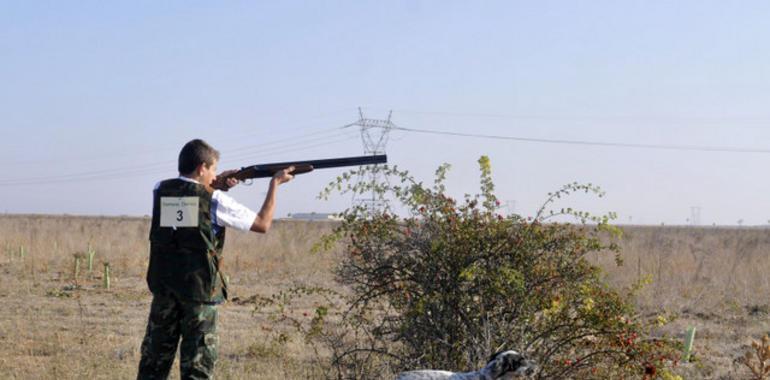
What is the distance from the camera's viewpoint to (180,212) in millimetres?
5285

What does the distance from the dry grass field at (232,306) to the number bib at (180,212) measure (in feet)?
7.81

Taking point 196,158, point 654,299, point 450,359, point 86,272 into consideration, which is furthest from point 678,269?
point 196,158

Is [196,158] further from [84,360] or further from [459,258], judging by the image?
[84,360]

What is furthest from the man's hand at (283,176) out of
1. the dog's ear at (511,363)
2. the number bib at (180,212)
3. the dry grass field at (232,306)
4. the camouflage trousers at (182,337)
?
the dog's ear at (511,363)

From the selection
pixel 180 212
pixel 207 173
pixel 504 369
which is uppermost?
pixel 207 173

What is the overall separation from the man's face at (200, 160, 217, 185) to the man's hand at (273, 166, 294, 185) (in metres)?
0.43

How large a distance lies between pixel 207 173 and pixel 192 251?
0.51 metres

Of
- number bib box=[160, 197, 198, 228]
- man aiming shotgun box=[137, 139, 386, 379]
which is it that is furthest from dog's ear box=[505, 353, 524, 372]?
number bib box=[160, 197, 198, 228]

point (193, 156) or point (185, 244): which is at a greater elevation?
point (193, 156)

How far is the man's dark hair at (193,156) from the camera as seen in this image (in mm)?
5379

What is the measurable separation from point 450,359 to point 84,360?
4582 mm

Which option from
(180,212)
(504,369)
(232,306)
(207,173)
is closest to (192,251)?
(180,212)

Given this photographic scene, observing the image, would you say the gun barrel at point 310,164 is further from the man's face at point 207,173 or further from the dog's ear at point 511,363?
the dog's ear at point 511,363

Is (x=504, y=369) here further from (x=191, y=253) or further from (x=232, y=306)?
(x=232, y=306)
